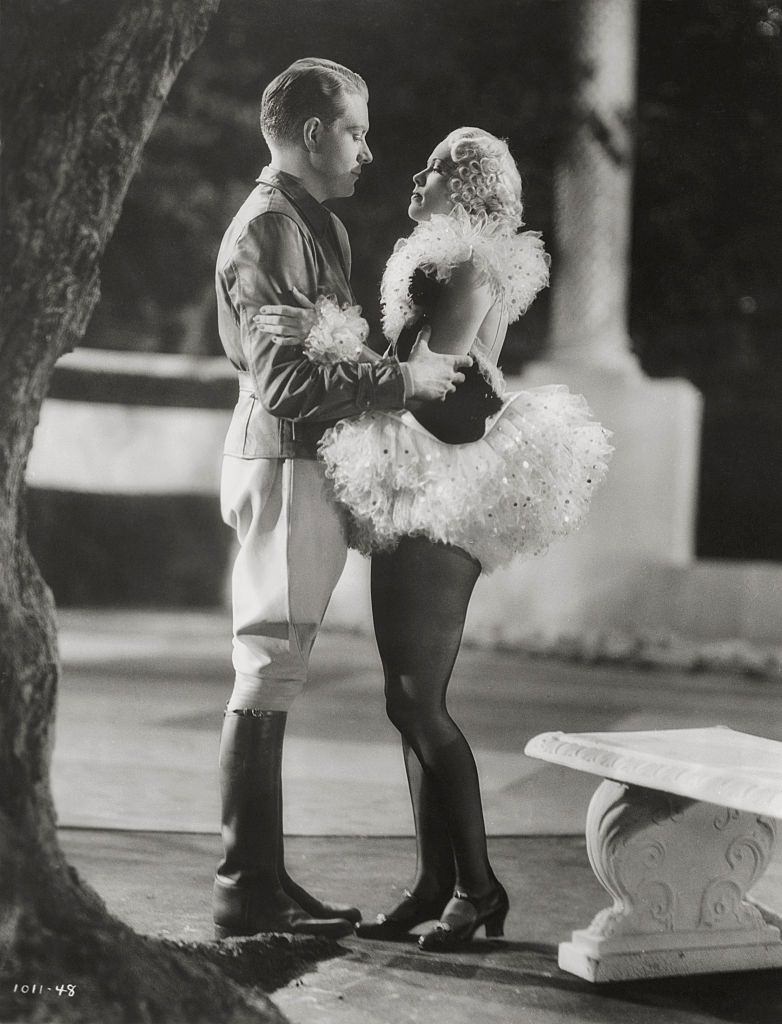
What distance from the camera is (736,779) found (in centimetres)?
231

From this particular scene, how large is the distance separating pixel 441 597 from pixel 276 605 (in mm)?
324

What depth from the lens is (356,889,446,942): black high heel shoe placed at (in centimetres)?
253

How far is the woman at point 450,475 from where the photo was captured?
7.92 ft

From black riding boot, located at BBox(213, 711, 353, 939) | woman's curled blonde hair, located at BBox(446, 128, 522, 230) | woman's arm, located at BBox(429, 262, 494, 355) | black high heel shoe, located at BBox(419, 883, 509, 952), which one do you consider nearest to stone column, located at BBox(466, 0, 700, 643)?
woman's curled blonde hair, located at BBox(446, 128, 522, 230)

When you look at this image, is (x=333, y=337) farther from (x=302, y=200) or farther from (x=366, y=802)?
(x=366, y=802)

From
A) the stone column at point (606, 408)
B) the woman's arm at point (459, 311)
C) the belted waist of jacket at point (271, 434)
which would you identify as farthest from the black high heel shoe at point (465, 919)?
the woman's arm at point (459, 311)

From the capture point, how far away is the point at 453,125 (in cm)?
271

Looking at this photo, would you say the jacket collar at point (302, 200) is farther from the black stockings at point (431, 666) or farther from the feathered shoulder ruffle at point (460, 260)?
the black stockings at point (431, 666)

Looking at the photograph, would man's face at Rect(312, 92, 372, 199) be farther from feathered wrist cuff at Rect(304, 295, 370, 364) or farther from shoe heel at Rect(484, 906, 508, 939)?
shoe heel at Rect(484, 906, 508, 939)

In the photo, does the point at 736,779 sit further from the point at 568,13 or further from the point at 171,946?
the point at 568,13

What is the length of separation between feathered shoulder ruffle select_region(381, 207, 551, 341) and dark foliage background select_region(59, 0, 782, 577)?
0.24ft

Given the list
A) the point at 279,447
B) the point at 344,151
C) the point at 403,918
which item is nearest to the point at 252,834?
the point at 403,918

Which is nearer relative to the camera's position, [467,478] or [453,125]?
[467,478]

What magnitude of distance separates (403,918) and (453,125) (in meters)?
1.67
